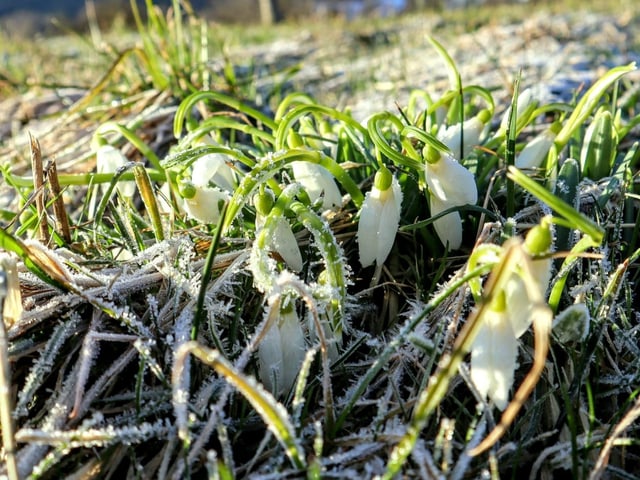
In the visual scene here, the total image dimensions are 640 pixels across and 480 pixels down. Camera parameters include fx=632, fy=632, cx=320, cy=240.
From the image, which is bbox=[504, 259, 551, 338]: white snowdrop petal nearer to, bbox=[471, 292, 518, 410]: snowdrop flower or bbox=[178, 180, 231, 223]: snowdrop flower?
bbox=[471, 292, 518, 410]: snowdrop flower

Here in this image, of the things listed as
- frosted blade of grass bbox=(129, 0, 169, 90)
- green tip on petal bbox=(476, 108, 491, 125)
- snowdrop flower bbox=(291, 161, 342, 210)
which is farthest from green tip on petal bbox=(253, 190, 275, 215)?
frosted blade of grass bbox=(129, 0, 169, 90)

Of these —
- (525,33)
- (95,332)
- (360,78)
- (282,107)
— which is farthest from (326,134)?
(525,33)

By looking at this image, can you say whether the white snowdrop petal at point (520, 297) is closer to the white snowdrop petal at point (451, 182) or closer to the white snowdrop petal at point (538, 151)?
the white snowdrop petal at point (451, 182)

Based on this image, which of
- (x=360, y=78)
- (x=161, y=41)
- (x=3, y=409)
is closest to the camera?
(x=3, y=409)

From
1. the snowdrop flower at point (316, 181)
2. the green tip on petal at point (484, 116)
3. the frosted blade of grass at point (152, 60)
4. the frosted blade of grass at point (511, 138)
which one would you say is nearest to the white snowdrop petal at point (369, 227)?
the snowdrop flower at point (316, 181)

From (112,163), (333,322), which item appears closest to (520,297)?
(333,322)

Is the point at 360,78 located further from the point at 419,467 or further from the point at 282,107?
the point at 419,467
